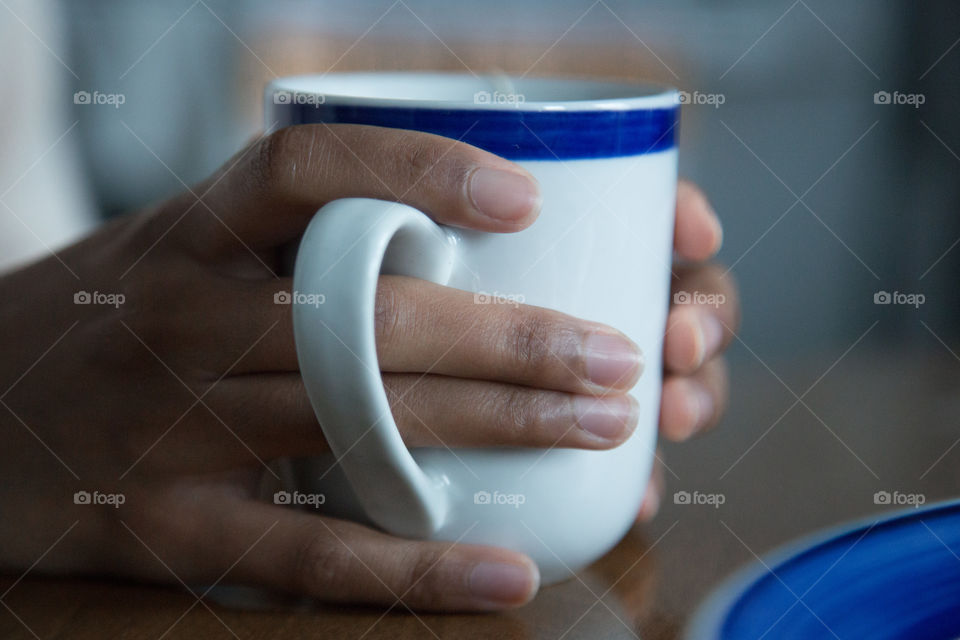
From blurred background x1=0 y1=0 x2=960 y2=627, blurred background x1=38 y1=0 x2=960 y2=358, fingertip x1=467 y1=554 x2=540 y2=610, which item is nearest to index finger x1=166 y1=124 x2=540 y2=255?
fingertip x1=467 y1=554 x2=540 y2=610

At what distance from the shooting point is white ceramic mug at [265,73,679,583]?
0.88 ft

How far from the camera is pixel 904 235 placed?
56.1 inches

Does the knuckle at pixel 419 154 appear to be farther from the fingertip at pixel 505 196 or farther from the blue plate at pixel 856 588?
the blue plate at pixel 856 588

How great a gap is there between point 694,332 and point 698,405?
0.17 ft

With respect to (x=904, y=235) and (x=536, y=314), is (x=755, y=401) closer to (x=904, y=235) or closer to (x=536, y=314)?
(x=536, y=314)

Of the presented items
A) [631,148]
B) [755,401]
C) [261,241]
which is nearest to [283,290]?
[261,241]

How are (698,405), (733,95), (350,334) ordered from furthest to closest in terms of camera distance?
(733,95)
(698,405)
(350,334)

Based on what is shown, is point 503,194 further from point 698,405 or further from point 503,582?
point 698,405

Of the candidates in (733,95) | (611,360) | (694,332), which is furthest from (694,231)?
(733,95)

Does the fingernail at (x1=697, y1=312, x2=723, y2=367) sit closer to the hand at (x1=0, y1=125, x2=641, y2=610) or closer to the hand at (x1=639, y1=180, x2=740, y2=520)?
the hand at (x1=639, y1=180, x2=740, y2=520)

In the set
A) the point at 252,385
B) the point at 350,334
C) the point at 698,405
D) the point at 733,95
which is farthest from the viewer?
the point at 733,95

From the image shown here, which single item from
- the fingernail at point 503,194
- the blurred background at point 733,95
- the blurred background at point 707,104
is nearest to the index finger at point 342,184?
the fingernail at point 503,194

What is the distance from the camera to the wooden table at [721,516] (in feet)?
1.05

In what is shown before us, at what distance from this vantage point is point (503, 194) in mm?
288
